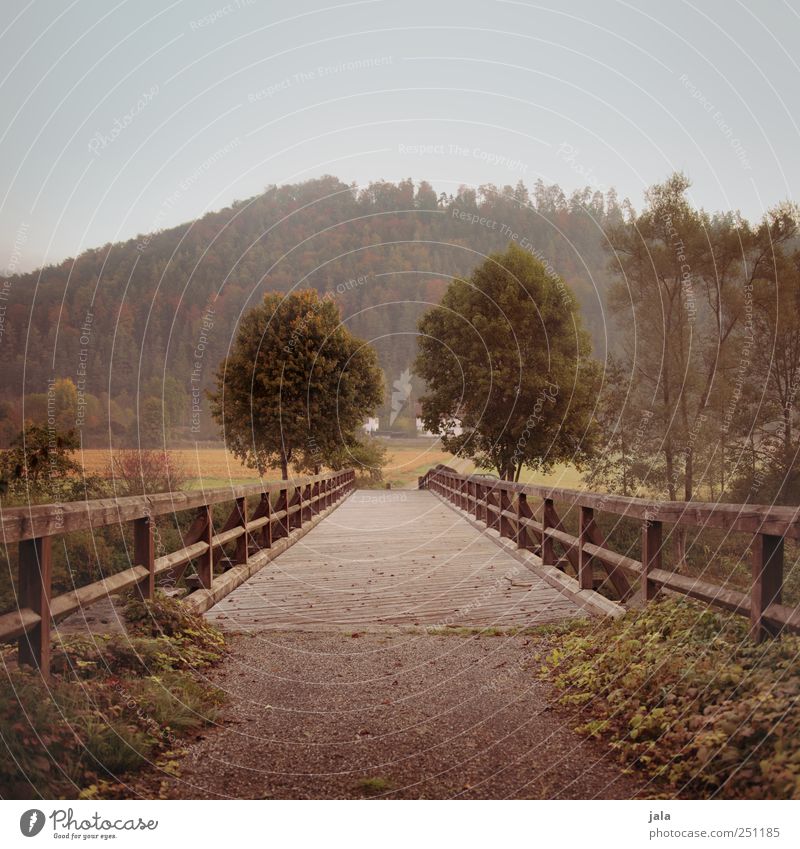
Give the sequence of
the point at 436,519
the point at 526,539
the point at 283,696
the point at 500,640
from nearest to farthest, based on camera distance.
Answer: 1. the point at 283,696
2. the point at 500,640
3. the point at 526,539
4. the point at 436,519

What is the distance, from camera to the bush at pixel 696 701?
9.96 ft

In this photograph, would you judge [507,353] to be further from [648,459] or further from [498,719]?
[498,719]

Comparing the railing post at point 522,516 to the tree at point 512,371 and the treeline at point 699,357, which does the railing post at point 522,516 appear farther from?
the tree at point 512,371

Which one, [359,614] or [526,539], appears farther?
[526,539]

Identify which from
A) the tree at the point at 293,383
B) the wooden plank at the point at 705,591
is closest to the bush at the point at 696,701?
the wooden plank at the point at 705,591

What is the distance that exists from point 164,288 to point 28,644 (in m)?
29.4

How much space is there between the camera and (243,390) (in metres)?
29.0

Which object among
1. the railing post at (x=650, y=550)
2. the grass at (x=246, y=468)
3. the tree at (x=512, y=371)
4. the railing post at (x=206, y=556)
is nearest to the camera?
the railing post at (x=650, y=550)

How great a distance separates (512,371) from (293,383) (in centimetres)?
977

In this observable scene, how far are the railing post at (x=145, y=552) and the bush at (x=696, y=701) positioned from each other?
3.13 meters

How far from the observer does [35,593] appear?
3.66m

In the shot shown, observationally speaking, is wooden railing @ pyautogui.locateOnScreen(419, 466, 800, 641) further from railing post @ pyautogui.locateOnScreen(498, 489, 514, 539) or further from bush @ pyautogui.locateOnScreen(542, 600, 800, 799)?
railing post @ pyautogui.locateOnScreen(498, 489, 514, 539)
